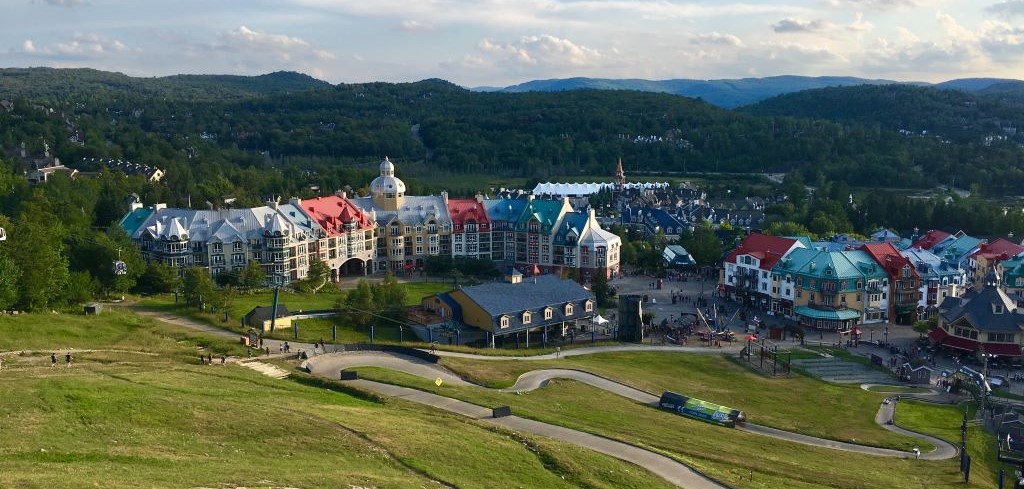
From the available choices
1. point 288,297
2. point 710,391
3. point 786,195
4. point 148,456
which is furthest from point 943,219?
point 148,456

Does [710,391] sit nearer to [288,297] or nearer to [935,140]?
[288,297]

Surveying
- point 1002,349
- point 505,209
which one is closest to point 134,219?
point 505,209

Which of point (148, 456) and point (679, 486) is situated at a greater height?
point (148, 456)

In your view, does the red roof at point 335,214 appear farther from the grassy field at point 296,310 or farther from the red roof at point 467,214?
the grassy field at point 296,310

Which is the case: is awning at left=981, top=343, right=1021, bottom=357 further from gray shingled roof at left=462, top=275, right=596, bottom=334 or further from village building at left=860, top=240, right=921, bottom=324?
gray shingled roof at left=462, top=275, right=596, bottom=334

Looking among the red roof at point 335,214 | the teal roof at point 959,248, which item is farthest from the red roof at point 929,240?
the red roof at point 335,214
